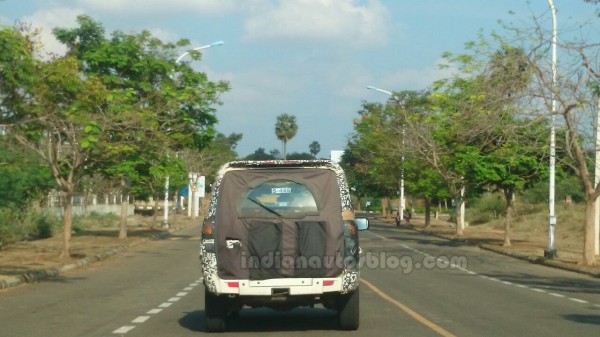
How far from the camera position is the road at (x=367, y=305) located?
1325 centimetres

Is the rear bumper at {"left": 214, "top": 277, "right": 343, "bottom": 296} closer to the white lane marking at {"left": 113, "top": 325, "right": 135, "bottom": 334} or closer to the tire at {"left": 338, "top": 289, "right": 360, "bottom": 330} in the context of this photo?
the tire at {"left": 338, "top": 289, "right": 360, "bottom": 330}

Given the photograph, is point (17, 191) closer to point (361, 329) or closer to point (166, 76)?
point (166, 76)

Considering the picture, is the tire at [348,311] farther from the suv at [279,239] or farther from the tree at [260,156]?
the tree at [260,156]

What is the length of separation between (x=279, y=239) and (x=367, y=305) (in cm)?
504

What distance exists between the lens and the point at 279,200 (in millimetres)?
12484

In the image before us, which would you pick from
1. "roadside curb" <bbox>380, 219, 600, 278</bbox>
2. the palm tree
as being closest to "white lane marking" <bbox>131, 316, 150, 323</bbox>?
"roadside curb" <bbox>380, 219, 600, 278</bbox>

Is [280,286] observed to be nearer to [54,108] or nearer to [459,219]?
[54,108]

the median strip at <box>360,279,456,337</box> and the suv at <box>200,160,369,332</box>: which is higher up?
the suv at <box>200,160,369,332</box>

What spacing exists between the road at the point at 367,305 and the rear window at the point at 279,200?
5.76 ft

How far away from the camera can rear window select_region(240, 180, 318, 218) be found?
12344 millimetres

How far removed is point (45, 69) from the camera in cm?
2248

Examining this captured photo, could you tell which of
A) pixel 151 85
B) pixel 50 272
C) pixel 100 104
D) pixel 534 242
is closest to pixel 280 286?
pixel 50 272

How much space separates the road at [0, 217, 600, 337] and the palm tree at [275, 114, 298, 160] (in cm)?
8739

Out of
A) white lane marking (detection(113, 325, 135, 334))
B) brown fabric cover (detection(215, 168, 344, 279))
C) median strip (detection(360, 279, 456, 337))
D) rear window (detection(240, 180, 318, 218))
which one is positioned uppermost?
rear window (detection(240, 180, 318, 218))
